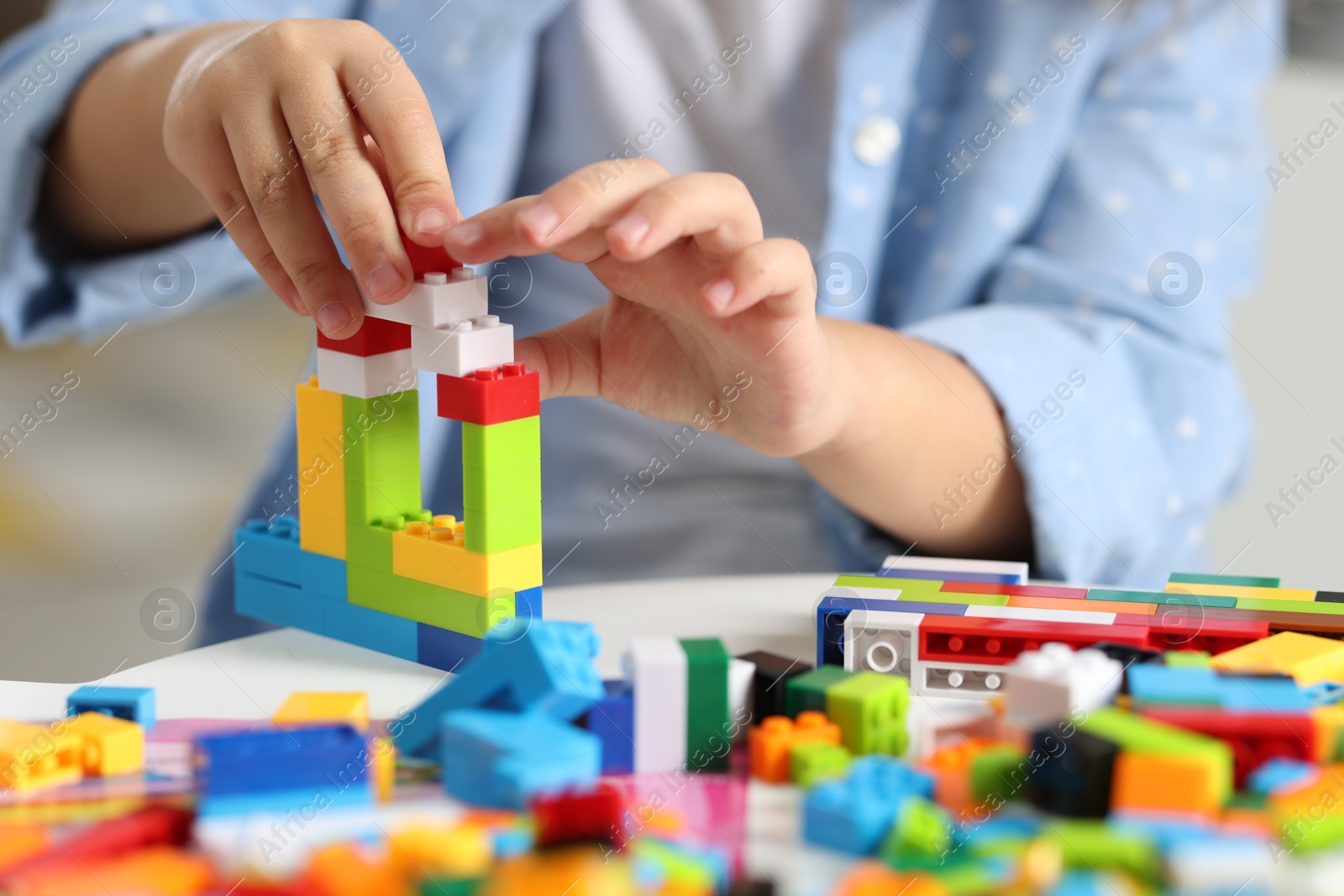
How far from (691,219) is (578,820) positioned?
28cm

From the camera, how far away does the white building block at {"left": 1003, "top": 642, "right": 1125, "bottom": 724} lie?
19.4 inches

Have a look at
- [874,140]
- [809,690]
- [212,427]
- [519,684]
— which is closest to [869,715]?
[809,690]

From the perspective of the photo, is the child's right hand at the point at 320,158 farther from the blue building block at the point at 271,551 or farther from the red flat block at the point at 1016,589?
the red flat block at the point at 1016,589

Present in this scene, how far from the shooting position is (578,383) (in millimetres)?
731

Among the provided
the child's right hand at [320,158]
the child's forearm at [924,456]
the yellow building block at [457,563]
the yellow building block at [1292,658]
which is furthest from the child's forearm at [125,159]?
the yellow building block at [1292,658]

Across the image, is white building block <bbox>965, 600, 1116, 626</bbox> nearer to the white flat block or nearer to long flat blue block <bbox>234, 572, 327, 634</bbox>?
the white flat block

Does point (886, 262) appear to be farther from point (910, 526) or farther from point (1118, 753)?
point (1118, 753)

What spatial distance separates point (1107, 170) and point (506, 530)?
26.7 inches

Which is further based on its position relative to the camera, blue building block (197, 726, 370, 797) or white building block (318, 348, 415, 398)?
white building block (318, 348, 415, 398)

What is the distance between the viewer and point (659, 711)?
51cm

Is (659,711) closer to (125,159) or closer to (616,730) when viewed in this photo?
(616,730)

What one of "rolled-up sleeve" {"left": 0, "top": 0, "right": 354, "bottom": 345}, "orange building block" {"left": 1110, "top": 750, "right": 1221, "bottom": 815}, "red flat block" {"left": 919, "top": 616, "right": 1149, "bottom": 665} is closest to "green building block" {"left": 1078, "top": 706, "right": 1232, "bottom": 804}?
"orange building block" {"left": 1110, "top": 750, "right": 1221, "bottom": 815}

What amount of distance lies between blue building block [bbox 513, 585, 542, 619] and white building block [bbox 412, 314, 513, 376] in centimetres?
11

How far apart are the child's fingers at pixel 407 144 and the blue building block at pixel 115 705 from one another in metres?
0.25
